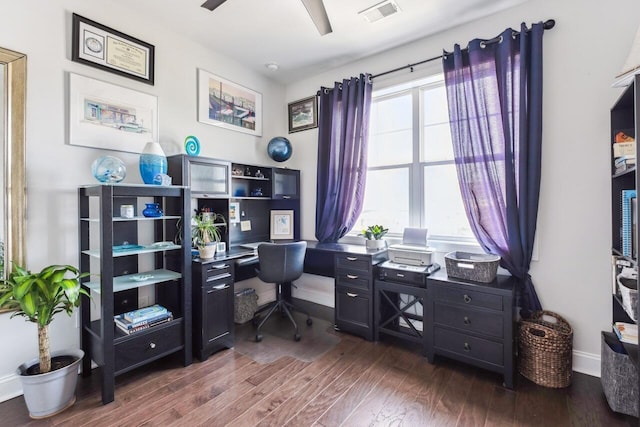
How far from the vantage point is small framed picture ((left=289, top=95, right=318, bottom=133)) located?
358 centimetres

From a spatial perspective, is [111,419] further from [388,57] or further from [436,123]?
[388,57]

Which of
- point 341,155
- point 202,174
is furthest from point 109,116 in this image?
point 341,155

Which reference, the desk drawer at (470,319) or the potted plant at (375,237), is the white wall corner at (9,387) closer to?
the potted plant at (375,237)

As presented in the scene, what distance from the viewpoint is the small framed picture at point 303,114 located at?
358 centimetres

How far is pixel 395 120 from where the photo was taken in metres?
3.14

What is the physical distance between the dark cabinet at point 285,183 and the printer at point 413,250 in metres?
1.43

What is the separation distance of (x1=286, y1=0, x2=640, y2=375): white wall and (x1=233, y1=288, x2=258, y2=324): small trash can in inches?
105

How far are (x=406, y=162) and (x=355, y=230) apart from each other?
962 mm

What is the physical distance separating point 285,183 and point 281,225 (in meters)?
0.52

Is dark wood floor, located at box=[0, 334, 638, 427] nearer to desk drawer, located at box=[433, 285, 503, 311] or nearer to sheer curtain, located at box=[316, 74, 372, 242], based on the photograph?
desk drawer, located at box=[433, 285, 503, 311]

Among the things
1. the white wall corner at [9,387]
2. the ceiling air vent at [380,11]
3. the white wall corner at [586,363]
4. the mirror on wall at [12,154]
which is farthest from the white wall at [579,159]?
the white wall corner at [9,387]

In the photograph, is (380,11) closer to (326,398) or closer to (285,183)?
(285,183)

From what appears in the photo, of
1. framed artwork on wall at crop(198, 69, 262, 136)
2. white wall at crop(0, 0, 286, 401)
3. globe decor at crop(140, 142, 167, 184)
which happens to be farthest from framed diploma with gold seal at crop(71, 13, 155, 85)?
globe decor at crop(140, 142, 167, 184)

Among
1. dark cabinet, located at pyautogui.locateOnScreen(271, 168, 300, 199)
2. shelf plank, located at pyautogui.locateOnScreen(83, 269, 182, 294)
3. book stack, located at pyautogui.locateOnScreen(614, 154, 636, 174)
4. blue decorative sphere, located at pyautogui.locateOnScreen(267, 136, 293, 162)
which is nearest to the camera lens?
book stack, located at pyautogui.locateOnScreen(614, 154, 636, 174)
